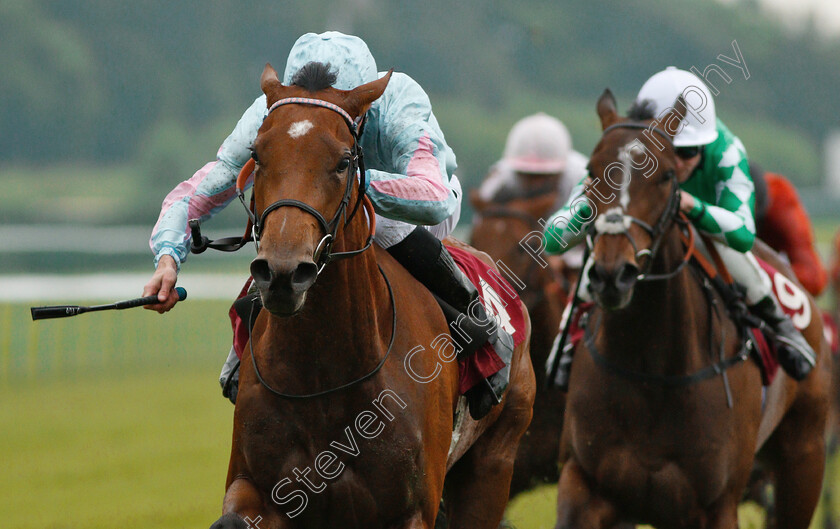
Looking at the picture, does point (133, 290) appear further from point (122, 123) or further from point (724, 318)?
point (122, 123)

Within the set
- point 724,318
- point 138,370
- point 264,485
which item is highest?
point 724,318

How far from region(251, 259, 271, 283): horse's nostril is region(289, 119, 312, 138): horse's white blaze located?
381mm

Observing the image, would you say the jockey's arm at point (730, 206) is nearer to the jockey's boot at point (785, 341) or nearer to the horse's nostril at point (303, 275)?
the jockey's boot at point (785, 341)

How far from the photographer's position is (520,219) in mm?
7090

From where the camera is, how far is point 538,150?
320 inches

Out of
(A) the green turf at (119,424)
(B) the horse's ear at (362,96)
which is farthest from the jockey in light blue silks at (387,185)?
(A) the green turf at (119,424)

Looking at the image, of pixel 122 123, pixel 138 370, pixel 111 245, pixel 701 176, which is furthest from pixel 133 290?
pixel 122 123

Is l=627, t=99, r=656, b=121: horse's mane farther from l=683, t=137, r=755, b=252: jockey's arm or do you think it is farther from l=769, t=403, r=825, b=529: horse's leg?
l=769, t=403, r=825, b=529: horse's leg

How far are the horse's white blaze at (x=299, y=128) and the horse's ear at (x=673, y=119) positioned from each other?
207 centimetres

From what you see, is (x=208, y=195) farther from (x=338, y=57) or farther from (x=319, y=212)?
(x=319, y=212)

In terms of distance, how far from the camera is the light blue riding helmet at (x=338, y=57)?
3.45 m

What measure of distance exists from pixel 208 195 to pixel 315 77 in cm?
67

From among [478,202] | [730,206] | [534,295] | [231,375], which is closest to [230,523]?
[231,375]

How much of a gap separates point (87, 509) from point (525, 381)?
3.26 metres
